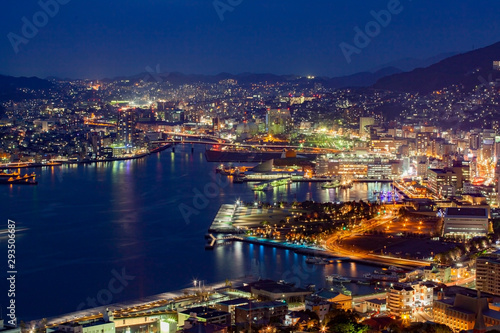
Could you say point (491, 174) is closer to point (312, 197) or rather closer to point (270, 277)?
point (312, 197)

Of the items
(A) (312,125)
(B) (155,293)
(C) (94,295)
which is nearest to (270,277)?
(B) (155,293)

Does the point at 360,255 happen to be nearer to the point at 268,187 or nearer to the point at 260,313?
the point at 260,313

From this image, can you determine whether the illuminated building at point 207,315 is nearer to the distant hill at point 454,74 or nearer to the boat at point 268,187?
the boat at point 268,187

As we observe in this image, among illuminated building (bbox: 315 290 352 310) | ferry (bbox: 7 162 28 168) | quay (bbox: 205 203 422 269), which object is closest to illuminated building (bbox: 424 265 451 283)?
quay (bbox: 205 203 422 269)

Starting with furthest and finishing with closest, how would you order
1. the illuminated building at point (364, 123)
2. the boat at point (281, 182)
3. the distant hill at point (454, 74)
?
1. the distant hill at point (454, 74)
2. the illuminated building at point (364, 123)
3. the boat at point (281, 182)

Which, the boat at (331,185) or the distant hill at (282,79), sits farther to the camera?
the distant hill at (282,79)

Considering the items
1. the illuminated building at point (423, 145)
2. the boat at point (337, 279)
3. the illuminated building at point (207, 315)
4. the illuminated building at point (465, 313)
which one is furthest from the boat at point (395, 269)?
the illuminated building at point (423, 145)

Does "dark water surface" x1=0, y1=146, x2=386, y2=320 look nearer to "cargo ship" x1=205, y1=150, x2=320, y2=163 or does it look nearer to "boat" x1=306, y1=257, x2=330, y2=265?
"boat" x1=306, y1=257, x2=330, y2=265

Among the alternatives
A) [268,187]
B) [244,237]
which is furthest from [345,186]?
[244,237]
